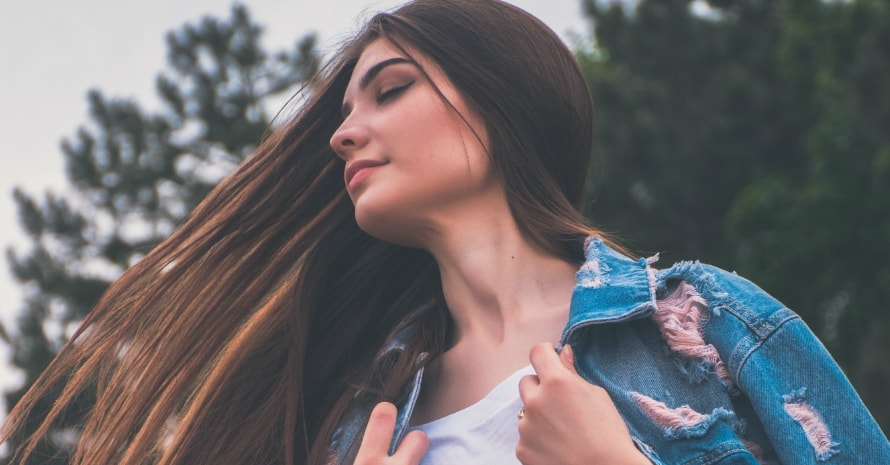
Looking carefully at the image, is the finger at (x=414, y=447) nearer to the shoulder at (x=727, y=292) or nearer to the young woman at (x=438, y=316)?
the young woman at (x=438, y=316)

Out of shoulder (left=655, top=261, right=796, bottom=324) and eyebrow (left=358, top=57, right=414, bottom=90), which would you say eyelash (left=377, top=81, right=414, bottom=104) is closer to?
eyebrow (left=358, top=57, right=414, bottom=90)

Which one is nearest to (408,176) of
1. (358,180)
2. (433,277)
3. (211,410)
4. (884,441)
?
(358,180)

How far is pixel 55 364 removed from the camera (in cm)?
345

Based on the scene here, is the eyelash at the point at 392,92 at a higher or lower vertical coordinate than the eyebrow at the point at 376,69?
lower

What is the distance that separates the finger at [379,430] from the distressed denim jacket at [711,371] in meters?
0.45

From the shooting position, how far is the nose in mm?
2918

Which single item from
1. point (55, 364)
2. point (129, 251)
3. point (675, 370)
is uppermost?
point (55, 364)

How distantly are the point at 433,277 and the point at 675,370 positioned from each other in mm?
1021

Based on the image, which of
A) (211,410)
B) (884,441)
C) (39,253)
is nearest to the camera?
(884,441)

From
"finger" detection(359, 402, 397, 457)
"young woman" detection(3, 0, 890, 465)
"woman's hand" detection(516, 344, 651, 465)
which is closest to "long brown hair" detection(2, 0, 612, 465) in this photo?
"young woman" detection(3, 0, 890, 465)

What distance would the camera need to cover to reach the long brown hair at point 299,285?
299cm

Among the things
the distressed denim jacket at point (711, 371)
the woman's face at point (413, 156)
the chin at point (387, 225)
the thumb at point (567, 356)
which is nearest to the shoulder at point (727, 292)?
the distressed denim jacket at point (711, 371)

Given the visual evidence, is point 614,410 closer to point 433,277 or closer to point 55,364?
point 433,277

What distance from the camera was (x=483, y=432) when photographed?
8.82ft
